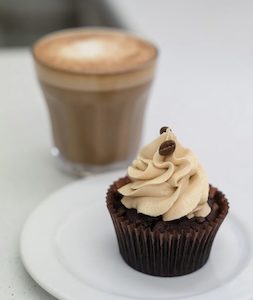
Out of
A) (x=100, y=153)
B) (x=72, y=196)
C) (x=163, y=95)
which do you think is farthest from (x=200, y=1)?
(x=72, y=196)

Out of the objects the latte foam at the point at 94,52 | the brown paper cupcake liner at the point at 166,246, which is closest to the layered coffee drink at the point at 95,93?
the latte foam at the point at 94,52

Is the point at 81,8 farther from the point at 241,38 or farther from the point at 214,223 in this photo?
the point at 214,223

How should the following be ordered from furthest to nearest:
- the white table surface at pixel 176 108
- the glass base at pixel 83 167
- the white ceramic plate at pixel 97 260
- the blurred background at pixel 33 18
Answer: the blurred background at pixel 33 18 → the glass base at pixel 83 167 → the white table surface at pixel 176 108 → the white ceramic plate at pixel 97 260

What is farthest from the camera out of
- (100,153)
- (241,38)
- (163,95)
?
(241,38)

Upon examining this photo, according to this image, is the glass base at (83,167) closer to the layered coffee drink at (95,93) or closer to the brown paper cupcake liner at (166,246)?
the layered coffee drink at (95,93)

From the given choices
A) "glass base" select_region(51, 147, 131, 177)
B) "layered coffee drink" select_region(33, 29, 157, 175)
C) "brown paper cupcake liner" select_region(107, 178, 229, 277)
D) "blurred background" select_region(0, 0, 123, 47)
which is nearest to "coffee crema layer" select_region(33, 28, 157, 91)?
"layered coffee drink" select_region(33, 29, 157, 175)

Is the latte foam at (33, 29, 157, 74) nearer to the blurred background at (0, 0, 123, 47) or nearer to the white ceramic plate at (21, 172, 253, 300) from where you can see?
the white ceramic plate at (21, 172, 253, 300)
